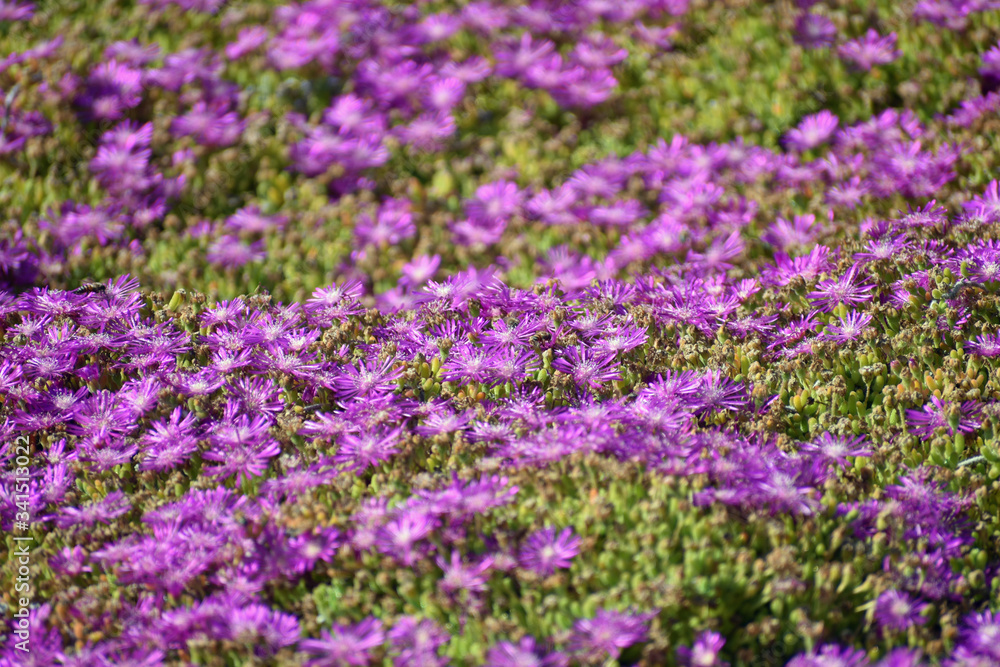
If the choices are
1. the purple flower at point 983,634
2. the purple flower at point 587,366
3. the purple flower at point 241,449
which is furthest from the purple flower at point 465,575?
the purple flower at point 983,634

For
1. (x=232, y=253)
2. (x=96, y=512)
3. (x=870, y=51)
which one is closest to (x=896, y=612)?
(x=96, y=512)

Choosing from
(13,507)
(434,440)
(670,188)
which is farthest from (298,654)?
(670,188)

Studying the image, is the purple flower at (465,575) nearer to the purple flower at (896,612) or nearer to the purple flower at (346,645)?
the purple flower at (346,645)

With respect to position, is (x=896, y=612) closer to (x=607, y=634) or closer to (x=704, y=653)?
(x=704, y=653)

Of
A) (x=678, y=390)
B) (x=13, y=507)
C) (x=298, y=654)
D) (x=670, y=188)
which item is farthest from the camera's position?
(x=670, y=188)

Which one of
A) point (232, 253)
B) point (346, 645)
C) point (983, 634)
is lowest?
point (232, 253)

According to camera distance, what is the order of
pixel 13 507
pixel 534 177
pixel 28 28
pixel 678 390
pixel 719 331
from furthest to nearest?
pixel 28 28 < pixel 534 177 < pixel 719 331 < pixel 678 390 < pixel 13 507

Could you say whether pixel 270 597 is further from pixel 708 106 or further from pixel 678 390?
pixel 708 106
